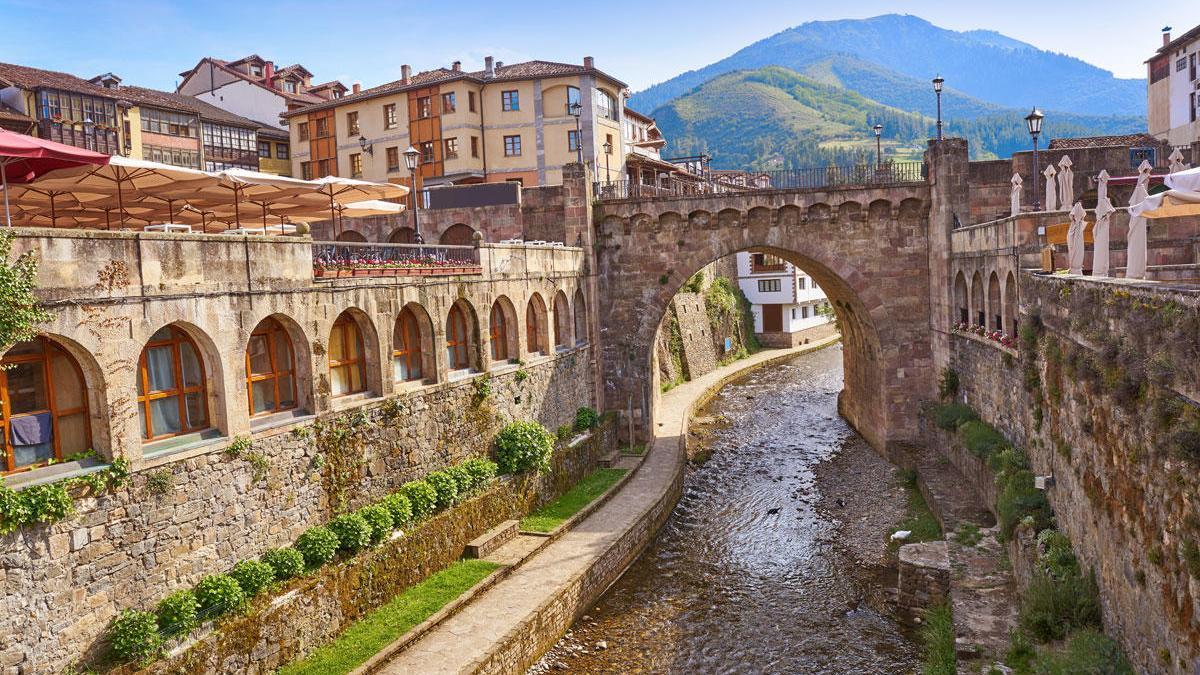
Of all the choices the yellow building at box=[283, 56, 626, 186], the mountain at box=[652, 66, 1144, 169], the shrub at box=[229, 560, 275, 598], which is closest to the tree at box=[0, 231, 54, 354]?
the shrub at box=[229, 560, 275, 598]

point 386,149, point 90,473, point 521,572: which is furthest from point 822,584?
point 386,149

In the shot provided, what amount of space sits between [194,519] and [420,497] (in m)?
5.43

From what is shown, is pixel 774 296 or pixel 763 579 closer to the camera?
pixel 763 579

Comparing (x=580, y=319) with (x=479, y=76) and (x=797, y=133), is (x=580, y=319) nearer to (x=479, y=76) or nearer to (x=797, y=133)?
(x=479, y=76)

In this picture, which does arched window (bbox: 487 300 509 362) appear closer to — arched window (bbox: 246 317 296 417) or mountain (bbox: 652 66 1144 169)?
arched window (bbox: 246 317 296 417)

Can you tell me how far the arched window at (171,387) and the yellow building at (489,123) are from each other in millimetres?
31581

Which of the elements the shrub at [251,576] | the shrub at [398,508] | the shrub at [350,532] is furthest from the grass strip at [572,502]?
the shrub at [251,576]

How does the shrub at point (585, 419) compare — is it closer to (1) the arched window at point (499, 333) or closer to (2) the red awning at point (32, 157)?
(1) the arched window at point (499, 333)

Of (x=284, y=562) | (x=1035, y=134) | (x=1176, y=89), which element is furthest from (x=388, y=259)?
(x=1176, y=89)

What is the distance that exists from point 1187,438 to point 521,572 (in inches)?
540

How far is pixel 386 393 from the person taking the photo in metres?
19.0

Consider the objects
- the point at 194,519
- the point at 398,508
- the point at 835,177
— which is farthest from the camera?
the point at 835,177

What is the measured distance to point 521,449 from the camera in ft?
75.2

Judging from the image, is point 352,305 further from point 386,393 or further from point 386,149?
point 386,149
